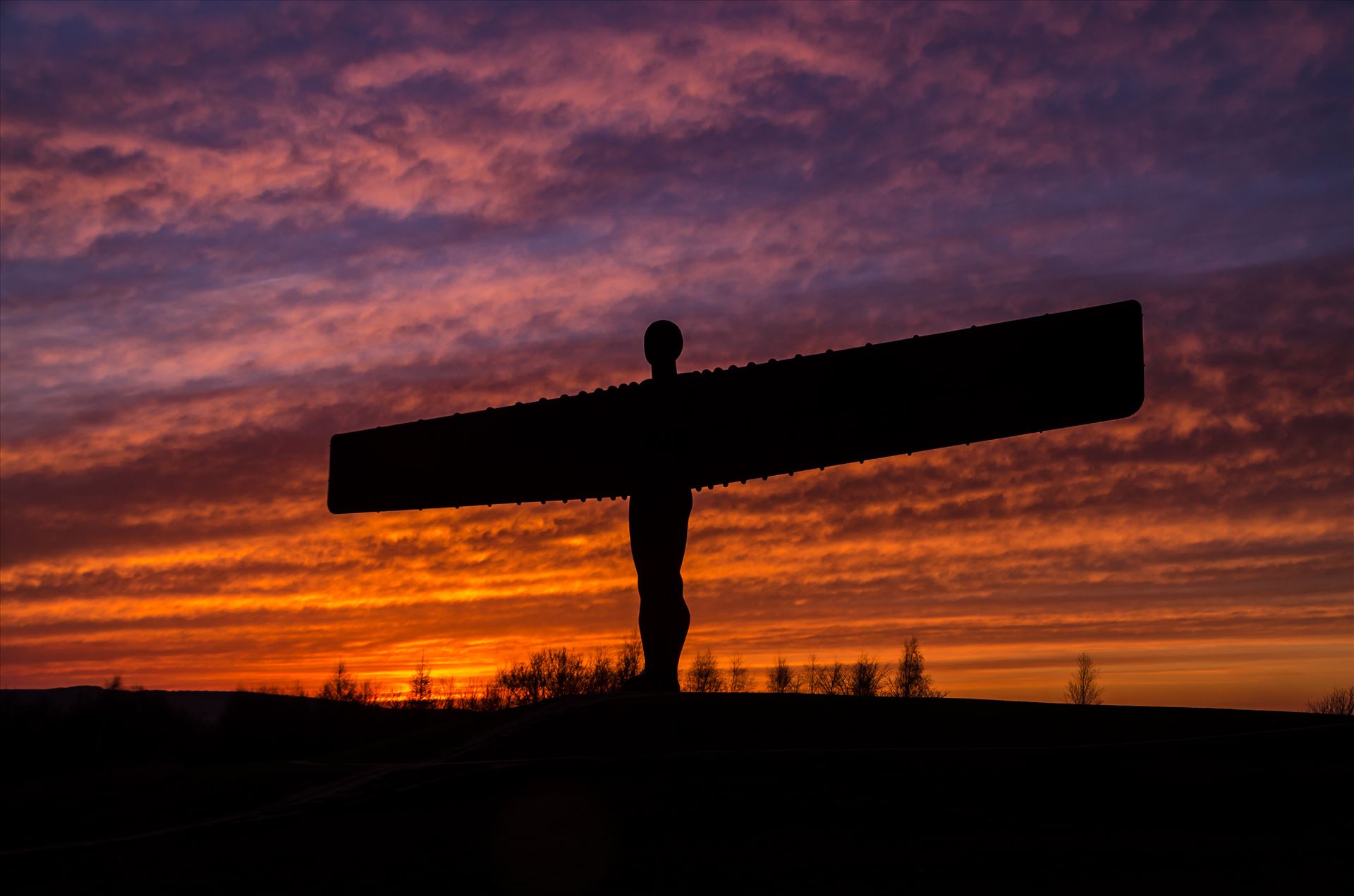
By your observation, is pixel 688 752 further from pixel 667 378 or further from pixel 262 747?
pixel 262 747

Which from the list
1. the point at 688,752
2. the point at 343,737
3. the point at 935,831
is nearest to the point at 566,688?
the point at 343,737

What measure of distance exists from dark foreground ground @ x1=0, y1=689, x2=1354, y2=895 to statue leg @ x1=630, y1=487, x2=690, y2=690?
155 centimetres

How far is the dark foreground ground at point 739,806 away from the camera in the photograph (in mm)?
7172

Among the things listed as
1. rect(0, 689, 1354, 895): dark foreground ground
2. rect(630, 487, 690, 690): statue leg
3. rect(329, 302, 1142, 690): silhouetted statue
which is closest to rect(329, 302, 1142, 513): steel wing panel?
rect(329, 302, 1142, 690): silhouetted statue

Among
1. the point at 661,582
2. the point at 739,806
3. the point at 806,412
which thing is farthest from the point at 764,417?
the point at 739,806

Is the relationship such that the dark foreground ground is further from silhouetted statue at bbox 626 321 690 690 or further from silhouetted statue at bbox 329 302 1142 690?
silhouetted statue at bbox 329 302 1142 690

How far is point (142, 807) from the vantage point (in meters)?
10.1

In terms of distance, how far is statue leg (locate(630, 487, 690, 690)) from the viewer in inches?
639

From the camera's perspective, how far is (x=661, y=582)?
16250 mm

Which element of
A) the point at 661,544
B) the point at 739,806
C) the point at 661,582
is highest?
the point at 661,544

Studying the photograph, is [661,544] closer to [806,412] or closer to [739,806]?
[806,412]

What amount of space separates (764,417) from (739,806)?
7936 millimetres

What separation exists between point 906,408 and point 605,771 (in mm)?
7209

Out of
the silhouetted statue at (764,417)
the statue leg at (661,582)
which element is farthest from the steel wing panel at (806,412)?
the statue leg at (661,582)
